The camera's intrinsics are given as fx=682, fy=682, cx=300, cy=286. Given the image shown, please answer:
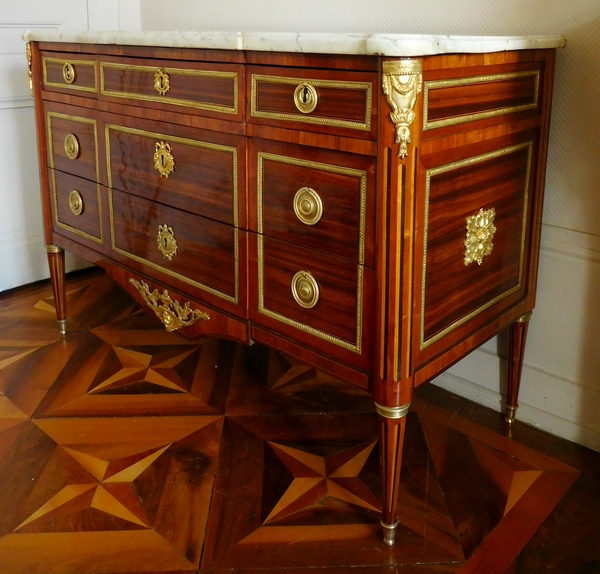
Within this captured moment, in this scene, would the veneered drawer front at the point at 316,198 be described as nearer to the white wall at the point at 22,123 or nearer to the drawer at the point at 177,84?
the drawer at the point at 177,84

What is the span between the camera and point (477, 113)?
1020mm

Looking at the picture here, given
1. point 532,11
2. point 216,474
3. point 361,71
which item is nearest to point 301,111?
point 361,71

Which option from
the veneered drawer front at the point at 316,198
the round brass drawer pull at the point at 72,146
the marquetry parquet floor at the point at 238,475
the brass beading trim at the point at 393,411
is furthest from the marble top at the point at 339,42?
the marquetry parquet floor at the point at 238,475

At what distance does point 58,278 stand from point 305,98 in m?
1.05

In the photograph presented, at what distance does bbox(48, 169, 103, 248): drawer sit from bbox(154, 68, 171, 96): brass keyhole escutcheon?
35cm

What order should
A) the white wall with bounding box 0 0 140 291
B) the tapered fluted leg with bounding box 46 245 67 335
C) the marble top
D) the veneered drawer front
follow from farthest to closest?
1. the white wall with bounding box 0 0 140 291
2. the tapered fluted leg with bounding box 46 245 67 335
3. the veneered drawer front
4. the marble top

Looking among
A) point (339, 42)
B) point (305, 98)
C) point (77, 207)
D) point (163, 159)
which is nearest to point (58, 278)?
point (77, 207)

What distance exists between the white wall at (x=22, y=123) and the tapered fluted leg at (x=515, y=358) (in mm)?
1515

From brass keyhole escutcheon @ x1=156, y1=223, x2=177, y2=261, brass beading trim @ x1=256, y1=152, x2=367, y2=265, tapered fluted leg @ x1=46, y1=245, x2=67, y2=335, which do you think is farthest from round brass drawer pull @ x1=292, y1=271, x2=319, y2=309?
tapered fluted leg @ x1=46, y1=245, x2=67, y2=335

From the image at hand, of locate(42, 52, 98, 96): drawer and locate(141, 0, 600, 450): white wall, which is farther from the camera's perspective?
locate(42, 52, 98, 96): drawer

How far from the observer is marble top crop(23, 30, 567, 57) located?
0.85 m

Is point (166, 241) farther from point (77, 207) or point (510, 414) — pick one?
point (510, 414)

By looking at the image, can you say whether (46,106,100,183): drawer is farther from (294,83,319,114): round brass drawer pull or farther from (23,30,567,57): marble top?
(294,83,319,114): round brass drawer pull

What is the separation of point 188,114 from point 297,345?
0.44m
